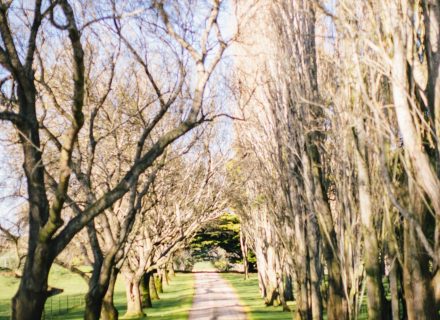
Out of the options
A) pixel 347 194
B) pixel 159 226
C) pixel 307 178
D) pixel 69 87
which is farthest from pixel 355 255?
pixel 159 226

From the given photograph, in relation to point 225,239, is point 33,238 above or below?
below

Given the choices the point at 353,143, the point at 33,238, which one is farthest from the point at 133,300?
the point at 33,238

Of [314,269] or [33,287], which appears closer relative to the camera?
[33,287]

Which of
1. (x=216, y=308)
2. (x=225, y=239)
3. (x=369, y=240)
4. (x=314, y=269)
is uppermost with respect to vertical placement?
(x=225, y=239)

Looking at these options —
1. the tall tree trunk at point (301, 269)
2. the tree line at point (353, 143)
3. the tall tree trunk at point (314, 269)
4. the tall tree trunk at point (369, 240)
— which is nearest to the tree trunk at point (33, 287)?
the tree line at point (353, 143)

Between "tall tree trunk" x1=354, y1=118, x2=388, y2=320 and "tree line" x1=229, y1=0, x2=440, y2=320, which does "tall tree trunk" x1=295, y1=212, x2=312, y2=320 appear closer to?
"tree line" x1=229, y1=0, x2=440, y2=320

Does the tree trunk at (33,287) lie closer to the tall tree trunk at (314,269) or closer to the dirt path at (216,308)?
the tall tree trunk at (314,269)

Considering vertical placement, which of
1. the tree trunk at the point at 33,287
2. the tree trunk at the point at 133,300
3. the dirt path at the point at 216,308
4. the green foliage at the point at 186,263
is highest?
the green foliage at the point at 186,263

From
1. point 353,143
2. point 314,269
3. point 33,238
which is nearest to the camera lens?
point 33,238

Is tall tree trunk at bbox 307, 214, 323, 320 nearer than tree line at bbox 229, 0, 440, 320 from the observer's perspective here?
No

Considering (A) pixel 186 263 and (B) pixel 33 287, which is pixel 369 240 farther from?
(A) pixel 186 263

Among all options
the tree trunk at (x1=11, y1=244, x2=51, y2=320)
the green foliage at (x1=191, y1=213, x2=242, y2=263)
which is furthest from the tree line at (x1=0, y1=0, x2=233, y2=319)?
the green foliage at (x1=191, y1=213, x2=242, y2=263)

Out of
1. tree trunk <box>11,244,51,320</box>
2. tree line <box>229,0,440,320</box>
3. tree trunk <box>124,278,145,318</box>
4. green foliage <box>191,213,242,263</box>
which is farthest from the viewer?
green foliage <box>191,213,242,263</box>

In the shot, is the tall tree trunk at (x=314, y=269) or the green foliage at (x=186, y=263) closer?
the tall tree trunk at (x=314, y=269)
